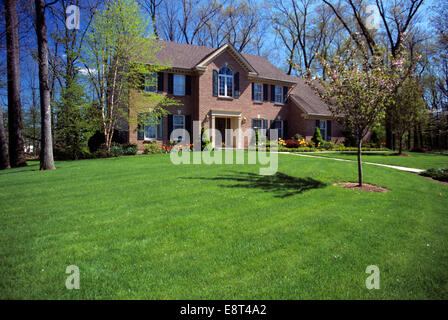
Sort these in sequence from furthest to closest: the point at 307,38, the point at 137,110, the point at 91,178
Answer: the point at 307,38 < the point at 137,110 < the point at 91,178

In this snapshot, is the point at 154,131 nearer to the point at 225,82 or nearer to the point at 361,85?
the point at 225,82

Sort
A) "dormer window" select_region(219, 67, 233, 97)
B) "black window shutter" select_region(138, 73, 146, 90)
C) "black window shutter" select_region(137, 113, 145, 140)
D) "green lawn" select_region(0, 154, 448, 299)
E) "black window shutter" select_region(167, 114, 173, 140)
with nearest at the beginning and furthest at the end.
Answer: "green lawn" select_region(0, 154, 448, 299), "black window shutter" select_region(138, 73, 146, 90), "black window shutter" select_region(137, 113, 145, 140), "black window shutter" select_region(167, 114, 173, 140), "dormer window" select_region(219, 67, 233, 97)

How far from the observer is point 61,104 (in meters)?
14.6

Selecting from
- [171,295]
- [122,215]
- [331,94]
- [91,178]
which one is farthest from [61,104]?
[171,295]

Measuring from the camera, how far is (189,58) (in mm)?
19734

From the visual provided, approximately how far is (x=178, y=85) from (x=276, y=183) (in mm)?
14091

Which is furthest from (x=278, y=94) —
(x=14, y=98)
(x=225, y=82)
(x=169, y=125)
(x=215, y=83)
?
(x=14, y=98)

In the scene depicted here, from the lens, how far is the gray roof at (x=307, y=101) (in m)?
22.2

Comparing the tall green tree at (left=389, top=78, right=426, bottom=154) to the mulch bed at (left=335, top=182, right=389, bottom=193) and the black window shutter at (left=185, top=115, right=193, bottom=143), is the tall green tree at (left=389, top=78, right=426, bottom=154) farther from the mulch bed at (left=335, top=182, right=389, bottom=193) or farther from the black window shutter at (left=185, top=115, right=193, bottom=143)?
the black window shutter at (left=185, top=115, right=193, bottom=143)

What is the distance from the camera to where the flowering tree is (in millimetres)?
6613

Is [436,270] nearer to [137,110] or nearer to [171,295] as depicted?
[171,295]

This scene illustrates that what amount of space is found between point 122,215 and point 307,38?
34.5m

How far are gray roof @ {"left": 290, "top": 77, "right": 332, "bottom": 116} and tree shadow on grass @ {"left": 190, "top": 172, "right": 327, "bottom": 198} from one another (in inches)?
606

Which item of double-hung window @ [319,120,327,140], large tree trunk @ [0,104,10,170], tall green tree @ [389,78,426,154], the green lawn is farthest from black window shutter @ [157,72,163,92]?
tall green tree @ [389,78,426,154]
